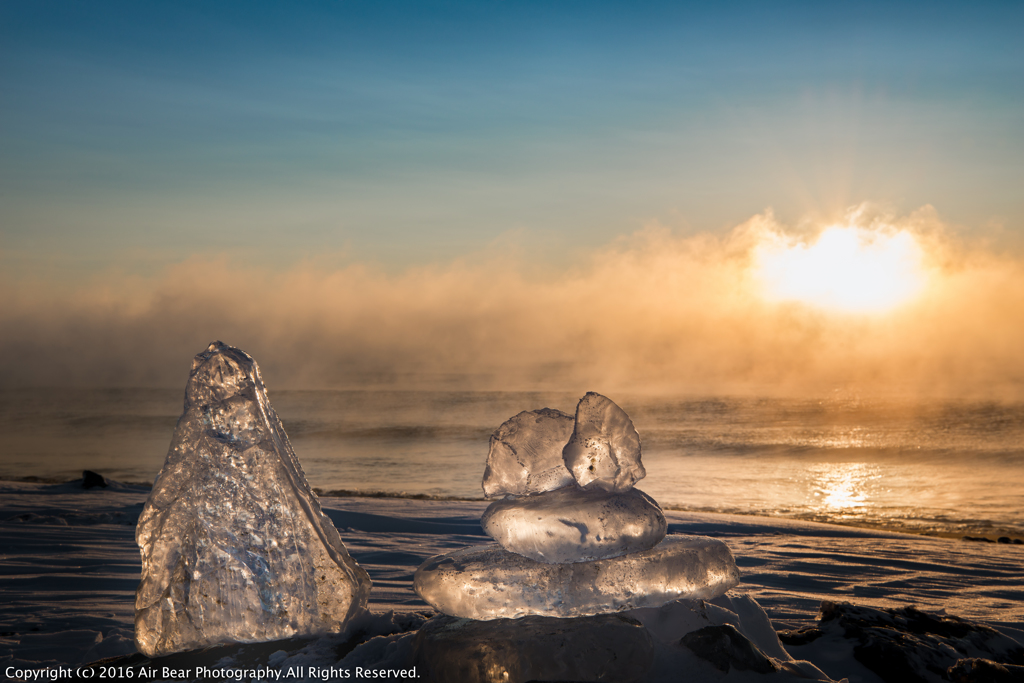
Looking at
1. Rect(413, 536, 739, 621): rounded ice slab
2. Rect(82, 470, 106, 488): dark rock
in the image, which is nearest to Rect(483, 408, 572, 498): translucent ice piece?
Rect(413, 536, 739, 621): rounded ice slab

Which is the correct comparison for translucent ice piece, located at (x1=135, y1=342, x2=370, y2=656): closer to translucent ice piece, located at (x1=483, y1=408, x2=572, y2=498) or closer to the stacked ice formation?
the stacked ice formation

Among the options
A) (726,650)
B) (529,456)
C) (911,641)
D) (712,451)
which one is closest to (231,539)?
(529,456)

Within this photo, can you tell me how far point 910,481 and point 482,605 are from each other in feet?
44.1

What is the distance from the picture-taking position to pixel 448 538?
6355 mm

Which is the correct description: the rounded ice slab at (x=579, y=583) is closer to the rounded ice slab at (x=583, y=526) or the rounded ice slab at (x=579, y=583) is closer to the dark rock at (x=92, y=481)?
the rounded ice slab at (x=583, y=526)

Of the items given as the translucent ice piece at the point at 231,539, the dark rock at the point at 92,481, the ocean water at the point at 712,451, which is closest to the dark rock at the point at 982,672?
the translucent ice piece at the point at 231,539

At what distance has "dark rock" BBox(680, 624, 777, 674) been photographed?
2619 mm

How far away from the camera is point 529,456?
3020 mm

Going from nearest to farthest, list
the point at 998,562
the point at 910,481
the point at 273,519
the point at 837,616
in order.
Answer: the point at 273,519
the point at 837,616
the point at 998,562
the point at 910,481

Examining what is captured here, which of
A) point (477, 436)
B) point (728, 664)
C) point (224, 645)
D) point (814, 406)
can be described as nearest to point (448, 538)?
point (224, 645)

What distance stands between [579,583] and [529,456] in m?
0.57

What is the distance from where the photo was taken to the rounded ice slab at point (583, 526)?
8.82 ft

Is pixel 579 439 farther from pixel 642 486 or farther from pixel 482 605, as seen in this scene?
pixel 642 486

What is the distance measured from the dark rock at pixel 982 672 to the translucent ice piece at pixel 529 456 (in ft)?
5.82
